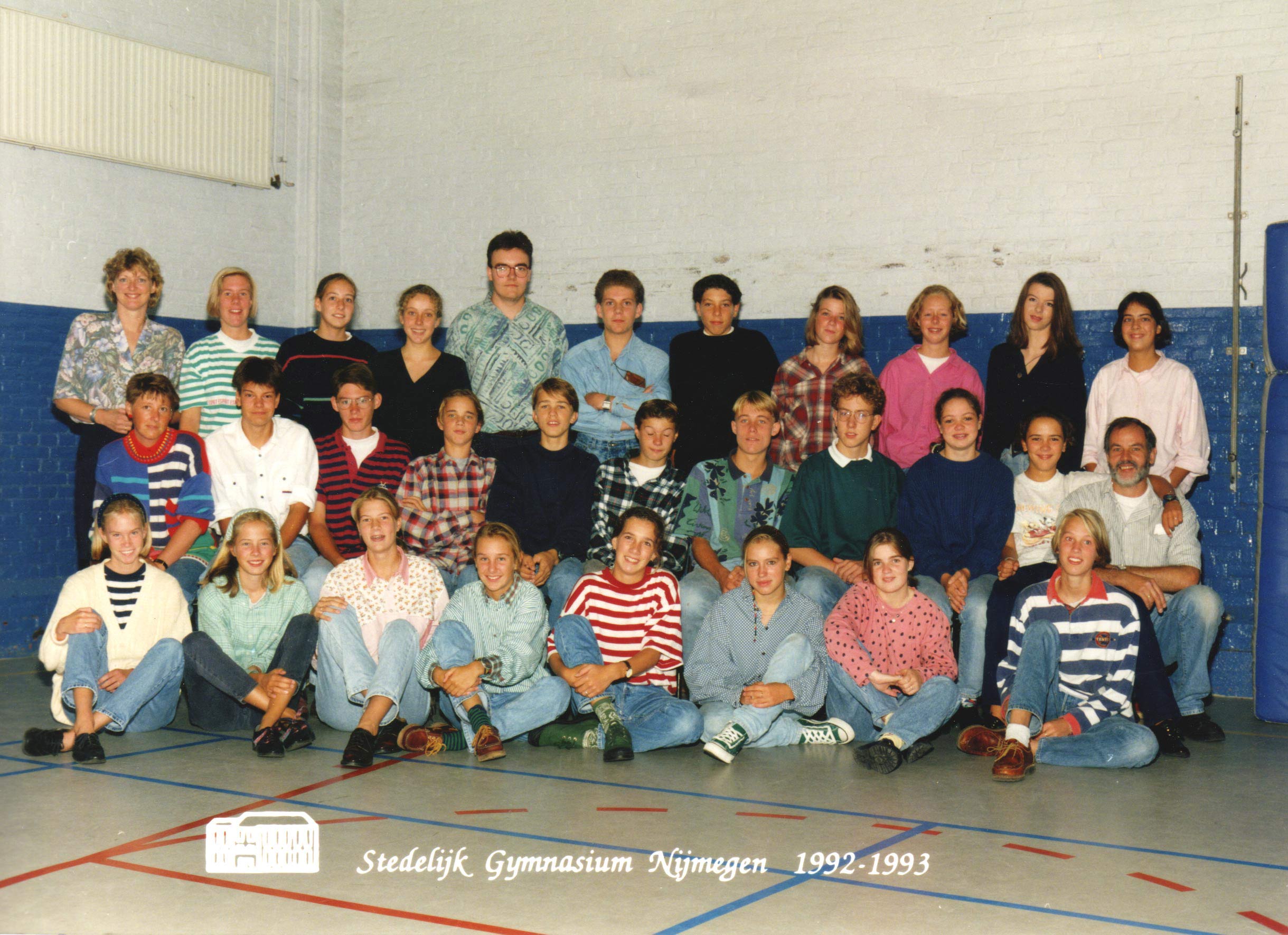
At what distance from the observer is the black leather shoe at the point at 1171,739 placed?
4.75 meters

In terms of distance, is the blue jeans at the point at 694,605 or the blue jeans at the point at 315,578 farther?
the blue jeans at the point at 315,578

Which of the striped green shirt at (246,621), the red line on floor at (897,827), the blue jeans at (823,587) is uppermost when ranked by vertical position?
Answer: the blue jeans at (823,587)

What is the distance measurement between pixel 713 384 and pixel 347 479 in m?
1.63

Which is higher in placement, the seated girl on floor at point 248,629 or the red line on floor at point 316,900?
the seated girl on floor at point 248,629

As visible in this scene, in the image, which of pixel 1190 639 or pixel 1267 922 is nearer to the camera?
pixel 1267 922

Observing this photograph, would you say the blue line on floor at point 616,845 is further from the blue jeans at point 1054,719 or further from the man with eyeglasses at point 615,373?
the man with eyeglasses at point 615,373

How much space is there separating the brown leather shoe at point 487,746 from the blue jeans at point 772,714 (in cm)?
74

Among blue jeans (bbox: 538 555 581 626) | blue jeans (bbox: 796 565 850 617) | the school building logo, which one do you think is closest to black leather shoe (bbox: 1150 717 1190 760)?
blue jeans (bbox: 796 565 850 617)

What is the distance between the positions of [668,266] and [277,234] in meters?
2.44

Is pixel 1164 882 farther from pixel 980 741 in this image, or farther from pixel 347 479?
pixel 347 479

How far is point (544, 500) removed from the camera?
550cm

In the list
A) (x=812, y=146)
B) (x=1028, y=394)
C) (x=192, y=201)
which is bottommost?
(x=1028, y=394)

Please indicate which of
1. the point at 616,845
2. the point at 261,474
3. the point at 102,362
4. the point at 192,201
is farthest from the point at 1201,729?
the point at 192,201

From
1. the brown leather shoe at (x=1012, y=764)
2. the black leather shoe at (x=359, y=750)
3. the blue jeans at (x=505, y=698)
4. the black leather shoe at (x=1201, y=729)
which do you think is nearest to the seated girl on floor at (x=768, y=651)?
the blue jeans at (x=505, y=698)
